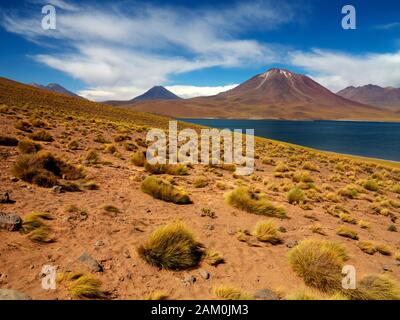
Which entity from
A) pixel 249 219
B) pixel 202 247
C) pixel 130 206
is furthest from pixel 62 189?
pixel 249 219

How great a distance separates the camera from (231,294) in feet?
13.1

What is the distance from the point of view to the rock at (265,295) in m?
4.12

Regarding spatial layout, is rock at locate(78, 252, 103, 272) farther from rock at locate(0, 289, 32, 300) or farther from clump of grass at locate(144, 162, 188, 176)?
clump of grass at locate(144, 162, 188, 176)

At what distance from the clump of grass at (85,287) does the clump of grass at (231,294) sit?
1.72m

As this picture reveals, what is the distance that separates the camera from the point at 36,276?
3789mm

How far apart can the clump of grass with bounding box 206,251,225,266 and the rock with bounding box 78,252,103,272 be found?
1973 millimetres

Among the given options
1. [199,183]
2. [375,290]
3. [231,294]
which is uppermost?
[199,183]

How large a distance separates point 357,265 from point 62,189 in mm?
7585

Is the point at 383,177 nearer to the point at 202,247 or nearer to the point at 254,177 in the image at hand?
the point at 254,177

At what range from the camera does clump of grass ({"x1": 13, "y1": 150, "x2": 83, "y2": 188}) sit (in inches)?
283

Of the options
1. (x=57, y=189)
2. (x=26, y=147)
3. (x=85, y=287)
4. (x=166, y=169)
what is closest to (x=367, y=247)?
(x=85, y=287)

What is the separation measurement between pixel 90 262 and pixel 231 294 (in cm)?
234

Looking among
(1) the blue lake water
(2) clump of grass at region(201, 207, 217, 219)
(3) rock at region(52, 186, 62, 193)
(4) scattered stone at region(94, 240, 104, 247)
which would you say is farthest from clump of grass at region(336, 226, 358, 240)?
(1) the blue lake water

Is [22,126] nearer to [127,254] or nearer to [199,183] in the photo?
[199,183]
